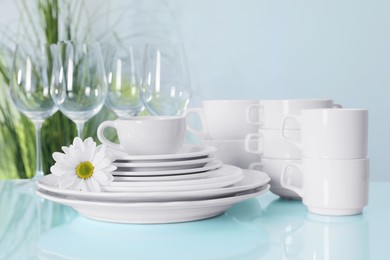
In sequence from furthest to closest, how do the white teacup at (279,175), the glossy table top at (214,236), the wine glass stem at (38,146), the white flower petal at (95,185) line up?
the wine glass stem at (38,146) → the white teacup at (279,175) → the white flower petal at (95,185) → the glossy table top at (214,236)

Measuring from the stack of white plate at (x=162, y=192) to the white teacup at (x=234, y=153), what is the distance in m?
0.18

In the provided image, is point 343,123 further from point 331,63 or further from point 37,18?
point 37,18

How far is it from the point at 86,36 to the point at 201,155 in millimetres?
1806

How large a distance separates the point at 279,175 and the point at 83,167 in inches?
11.3

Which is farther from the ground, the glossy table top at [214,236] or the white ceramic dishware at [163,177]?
the white ceramic dishware at [163,177]

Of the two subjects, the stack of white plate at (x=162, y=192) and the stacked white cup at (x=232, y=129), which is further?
the stacked white cup at (x=232, y=129)

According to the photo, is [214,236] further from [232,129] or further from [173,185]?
[232,129]

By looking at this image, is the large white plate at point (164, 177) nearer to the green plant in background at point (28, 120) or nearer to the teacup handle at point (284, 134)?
the teacup handle at point (284, 134)

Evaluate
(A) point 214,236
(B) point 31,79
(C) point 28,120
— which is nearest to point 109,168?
(A) point 214,236

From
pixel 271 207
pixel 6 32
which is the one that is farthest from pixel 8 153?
pixel 271 207

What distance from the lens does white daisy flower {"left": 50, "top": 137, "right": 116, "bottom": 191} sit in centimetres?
71

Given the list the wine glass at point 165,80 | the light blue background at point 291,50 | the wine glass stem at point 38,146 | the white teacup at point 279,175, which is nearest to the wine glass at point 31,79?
the wine glass stem at point 38,146

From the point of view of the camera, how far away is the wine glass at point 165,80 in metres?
0.98

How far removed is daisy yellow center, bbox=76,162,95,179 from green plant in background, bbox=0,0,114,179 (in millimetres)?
1550
